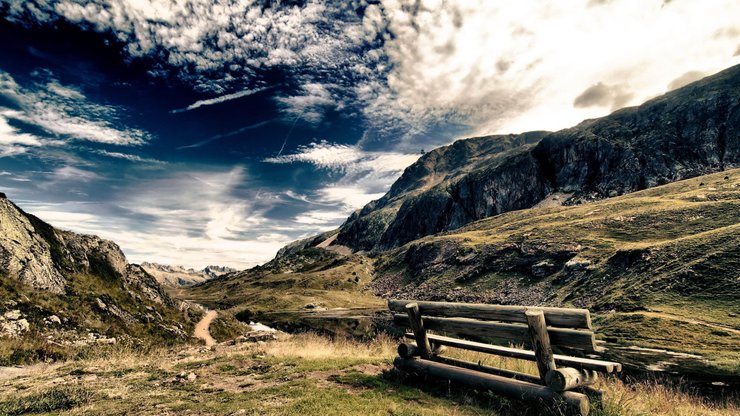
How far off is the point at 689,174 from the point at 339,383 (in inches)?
8853

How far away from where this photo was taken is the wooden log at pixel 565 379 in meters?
7.99

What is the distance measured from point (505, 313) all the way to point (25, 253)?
30849mm

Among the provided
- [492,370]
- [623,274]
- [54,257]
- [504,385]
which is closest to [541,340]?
[504,385]

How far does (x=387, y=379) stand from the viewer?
472 inches

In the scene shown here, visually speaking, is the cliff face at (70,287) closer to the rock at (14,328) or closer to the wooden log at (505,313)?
the rock at (14,328)

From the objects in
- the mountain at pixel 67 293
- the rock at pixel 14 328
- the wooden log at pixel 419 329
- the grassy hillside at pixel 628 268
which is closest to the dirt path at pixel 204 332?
the mountain at pixel 67 293

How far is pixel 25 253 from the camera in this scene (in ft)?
78.1

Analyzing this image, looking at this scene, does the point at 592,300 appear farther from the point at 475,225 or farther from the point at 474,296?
the point at 475,225

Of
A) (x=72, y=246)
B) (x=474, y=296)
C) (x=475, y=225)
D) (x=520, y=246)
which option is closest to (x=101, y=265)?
(x=72, y=246)

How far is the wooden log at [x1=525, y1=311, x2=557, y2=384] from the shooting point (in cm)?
856

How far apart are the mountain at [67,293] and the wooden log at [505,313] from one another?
18.0 meters

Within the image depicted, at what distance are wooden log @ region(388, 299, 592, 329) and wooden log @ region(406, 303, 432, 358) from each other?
24cm

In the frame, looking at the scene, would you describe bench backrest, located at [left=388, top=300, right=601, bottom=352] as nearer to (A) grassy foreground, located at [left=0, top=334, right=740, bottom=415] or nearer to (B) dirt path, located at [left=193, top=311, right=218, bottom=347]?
(A) grassy foreground, located at [left=0, top=334, right=740, bottom=415]

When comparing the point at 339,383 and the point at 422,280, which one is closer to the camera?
the point at 339,383
